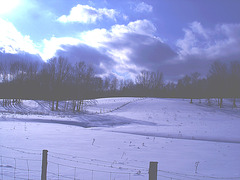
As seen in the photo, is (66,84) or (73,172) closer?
(73,172)

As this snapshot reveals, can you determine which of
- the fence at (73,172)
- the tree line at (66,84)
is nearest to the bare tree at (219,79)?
the tree line at (66,84)

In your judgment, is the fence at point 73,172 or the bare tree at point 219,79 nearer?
the fence at point 73,172

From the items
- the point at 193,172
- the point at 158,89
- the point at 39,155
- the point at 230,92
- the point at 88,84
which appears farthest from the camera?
the point at 158,89

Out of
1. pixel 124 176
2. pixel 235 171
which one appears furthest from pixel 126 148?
pixel 235 171

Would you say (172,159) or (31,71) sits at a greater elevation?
(31,71)

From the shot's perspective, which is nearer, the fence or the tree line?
the fence

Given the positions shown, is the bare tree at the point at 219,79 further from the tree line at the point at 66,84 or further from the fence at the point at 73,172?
the fence at the point at 73,172

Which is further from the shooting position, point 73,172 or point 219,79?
point 219,79

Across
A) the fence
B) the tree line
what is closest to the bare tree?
the tree line

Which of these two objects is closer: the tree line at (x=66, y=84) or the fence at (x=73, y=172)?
the fence at (x=73, y=172)

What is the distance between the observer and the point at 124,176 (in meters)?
6.02

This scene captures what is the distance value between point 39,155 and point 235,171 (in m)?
8.39

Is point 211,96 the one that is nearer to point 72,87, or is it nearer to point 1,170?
point 72,87

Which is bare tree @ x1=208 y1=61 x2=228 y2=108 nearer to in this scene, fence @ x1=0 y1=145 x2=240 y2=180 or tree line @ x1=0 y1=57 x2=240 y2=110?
tree line @ x1=0 y1=57 x2=240 y2=110
